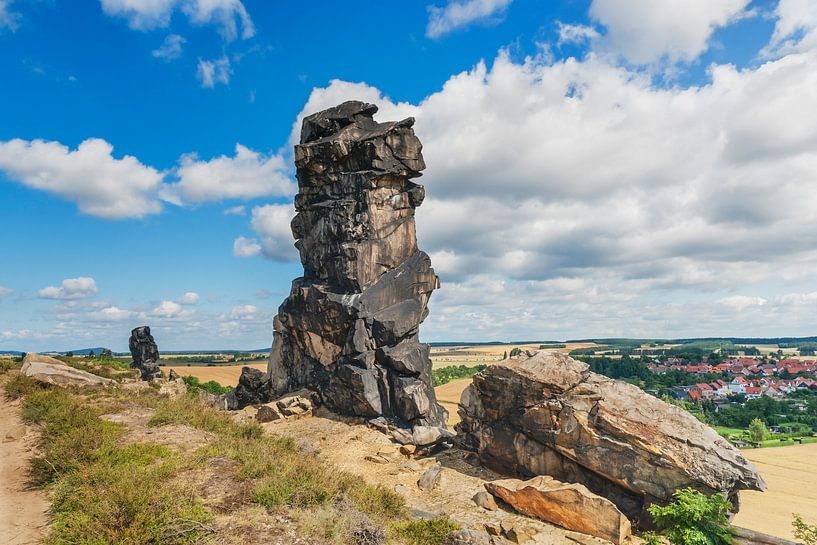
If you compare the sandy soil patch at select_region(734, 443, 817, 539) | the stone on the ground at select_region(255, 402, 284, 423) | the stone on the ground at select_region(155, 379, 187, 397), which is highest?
the stone on the ground at select_region(155, 379, 187, 397)

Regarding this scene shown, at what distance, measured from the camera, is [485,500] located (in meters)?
17.0

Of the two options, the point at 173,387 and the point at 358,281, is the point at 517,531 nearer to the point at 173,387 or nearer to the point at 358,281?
the point at 358,281

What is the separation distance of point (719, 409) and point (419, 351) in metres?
76.3

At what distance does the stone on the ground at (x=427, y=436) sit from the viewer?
23641 mm


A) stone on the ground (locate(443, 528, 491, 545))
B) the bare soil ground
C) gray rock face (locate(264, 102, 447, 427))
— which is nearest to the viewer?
stone on the ground (locate(443, 528, 491, 545))

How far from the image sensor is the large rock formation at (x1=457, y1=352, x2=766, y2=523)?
15.1m

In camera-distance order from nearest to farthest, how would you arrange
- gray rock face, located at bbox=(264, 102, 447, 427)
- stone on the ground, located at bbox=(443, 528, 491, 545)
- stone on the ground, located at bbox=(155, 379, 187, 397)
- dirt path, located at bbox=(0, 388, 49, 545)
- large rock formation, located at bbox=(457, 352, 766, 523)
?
dirt path, located at bbox=(0, 388, 49, 545), stone on the ground, located at bbox=(443, 528, 491, 545), large rock formation, located at bbox=(457, 352, 766, 523), gray rock face, located at bbox=(264, 102, 447, 427), stone on the ground, located at bbox=(155, 379, 187, 397)

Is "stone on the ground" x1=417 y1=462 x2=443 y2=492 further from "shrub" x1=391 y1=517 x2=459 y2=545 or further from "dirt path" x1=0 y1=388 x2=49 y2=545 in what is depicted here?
"dirt path" x1=0 y1=388 x2=49 y2=545

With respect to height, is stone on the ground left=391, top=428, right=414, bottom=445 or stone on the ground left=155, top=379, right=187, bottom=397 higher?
stone on the ground left=155, top=379, right=187, bottom=397

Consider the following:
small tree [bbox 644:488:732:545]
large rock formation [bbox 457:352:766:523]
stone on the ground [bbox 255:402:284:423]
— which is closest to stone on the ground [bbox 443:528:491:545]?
small tree [bbox 644:488:732:545]

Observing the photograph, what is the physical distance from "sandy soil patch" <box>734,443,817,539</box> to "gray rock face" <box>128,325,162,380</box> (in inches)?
1896

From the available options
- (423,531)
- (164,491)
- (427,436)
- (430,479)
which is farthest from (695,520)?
(164,491)

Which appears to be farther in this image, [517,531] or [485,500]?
[485,500]

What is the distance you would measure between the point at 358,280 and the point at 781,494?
3121 cm
